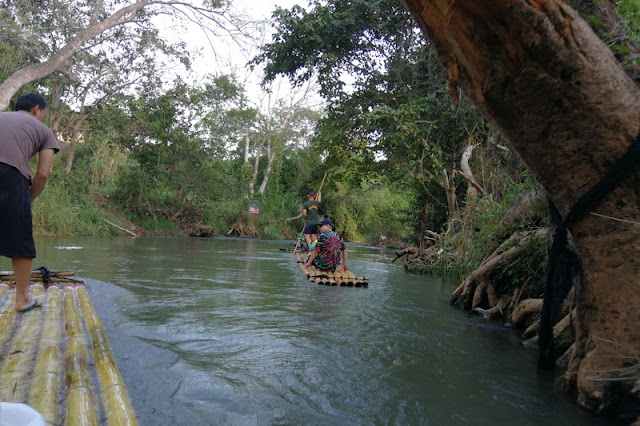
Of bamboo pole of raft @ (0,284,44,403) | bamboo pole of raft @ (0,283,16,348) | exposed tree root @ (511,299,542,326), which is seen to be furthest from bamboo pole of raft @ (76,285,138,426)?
exposed tree root @ (511,299,542,326)

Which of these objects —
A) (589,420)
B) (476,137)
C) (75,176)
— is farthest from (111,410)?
(75,176)

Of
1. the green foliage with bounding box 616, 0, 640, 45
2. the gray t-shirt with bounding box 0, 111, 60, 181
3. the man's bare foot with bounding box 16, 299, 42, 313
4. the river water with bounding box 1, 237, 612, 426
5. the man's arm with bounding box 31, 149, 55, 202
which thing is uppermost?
the green foliage with bounding box 616, 0, 640, 45

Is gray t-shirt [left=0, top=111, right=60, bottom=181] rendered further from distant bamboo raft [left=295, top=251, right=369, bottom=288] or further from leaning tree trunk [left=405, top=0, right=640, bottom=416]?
distant bamboo raft [left=295, top=251, right=369, bottom=288]

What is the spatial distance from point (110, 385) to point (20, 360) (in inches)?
24.0

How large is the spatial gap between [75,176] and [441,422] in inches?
764

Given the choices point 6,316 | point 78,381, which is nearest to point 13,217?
point 6,316

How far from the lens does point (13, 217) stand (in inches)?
131

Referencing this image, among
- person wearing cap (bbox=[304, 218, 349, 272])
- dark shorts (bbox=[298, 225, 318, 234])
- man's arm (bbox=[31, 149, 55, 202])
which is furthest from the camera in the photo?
dark shorts (bbox=[298, 225, 318, 234])

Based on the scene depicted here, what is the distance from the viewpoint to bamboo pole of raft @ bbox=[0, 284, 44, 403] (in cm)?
202

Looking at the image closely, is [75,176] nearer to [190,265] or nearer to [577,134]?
[190,265]

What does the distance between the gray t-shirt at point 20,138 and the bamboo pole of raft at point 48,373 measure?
119 cm

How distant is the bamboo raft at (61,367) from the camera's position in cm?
193

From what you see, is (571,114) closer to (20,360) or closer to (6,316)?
(20,360)

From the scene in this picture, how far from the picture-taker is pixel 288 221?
29.6 metres
